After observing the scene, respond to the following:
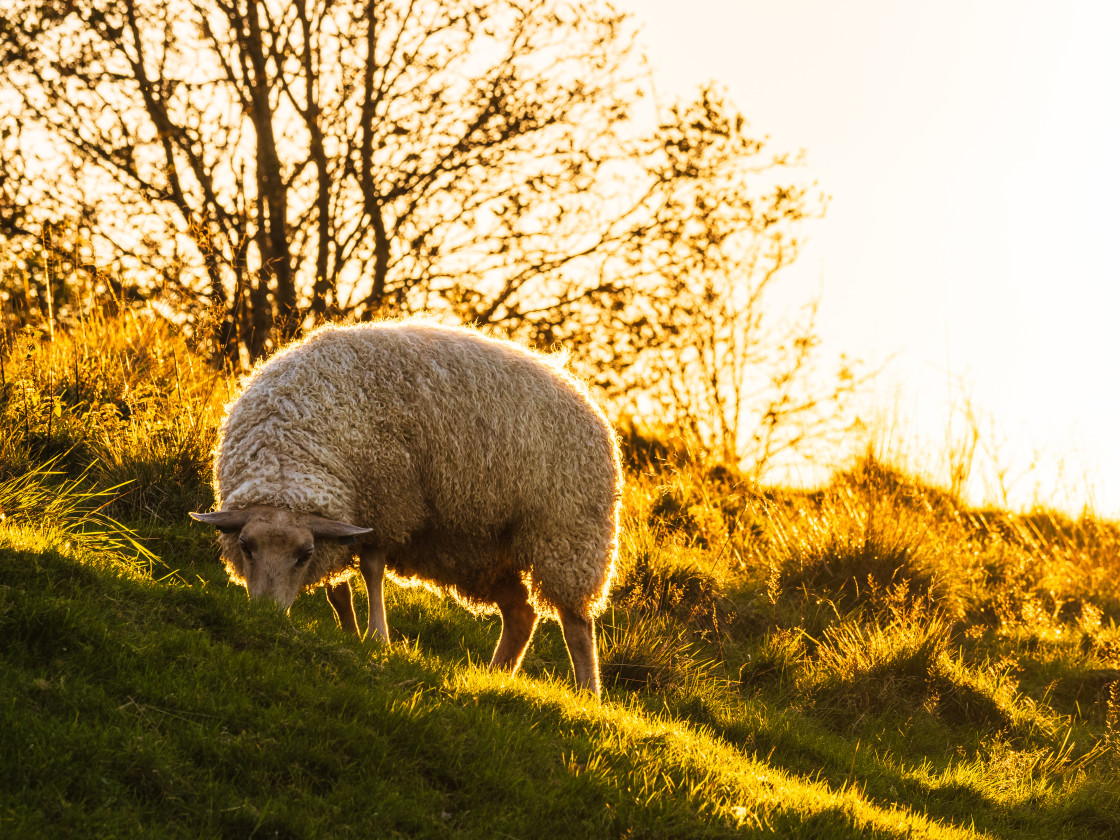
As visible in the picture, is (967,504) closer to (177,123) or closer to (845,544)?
(845,544)

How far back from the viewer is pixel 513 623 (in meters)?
7.57

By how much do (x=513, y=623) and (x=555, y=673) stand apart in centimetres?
85

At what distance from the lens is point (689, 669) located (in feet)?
28.5

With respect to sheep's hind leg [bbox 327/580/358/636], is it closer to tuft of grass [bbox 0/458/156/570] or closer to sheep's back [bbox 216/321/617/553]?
sheep's back [bbox 216/321/617/553]

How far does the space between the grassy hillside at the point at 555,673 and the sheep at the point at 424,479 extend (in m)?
0.41

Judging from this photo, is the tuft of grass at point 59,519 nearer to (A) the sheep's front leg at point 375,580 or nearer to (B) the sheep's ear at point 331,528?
(B) the sheep's ear at point 331,528

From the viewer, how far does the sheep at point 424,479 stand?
20.5 feet

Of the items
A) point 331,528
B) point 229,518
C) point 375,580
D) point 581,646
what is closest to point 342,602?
point 375,580

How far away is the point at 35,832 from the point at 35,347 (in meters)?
7.01

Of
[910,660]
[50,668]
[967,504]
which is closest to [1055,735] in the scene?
[910,660]

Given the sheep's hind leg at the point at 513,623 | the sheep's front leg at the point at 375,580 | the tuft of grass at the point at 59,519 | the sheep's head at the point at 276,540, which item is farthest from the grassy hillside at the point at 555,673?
the sheep's hind leg at the point at 513,623

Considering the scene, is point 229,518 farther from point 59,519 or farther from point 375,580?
point 59,519

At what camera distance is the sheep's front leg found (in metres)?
6.65

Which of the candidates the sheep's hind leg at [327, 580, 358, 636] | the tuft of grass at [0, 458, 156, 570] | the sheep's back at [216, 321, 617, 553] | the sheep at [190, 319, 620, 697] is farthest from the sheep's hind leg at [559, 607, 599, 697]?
the tuft of grass at [0, 458, 156, 570]
